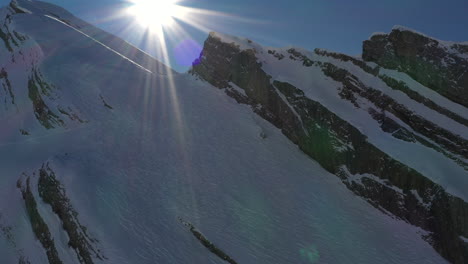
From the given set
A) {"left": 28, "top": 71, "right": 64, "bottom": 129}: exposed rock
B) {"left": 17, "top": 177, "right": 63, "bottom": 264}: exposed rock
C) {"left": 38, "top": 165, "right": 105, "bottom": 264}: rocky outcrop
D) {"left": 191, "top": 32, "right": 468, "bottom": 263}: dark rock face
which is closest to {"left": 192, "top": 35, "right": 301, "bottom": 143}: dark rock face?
{"left": 191, "top": 32, "right": 468, "bottom": 263}: dark rock face

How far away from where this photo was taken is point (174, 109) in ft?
85.7

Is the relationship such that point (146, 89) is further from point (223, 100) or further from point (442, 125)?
point (442, 125)

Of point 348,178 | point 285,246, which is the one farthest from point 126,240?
point 348,178

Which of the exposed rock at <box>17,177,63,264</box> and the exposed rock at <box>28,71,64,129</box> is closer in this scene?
the exposed rock at <box>17,177,63,264</box>

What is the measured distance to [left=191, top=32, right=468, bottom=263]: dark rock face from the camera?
1645cm

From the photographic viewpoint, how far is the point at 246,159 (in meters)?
21.2

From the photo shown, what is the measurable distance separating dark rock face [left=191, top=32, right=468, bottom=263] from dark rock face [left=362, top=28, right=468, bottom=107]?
181cm

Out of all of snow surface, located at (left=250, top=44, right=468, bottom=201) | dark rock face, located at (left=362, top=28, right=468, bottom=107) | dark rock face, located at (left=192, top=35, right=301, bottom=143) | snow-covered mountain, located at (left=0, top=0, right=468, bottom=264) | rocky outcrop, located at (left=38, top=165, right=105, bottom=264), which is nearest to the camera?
A: rocky outcrop, located at (left=38, top=165, right=105, bottom=264)

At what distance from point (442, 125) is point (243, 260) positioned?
14.7 metres

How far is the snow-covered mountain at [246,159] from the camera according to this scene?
15672 mm

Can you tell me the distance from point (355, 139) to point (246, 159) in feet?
23.0

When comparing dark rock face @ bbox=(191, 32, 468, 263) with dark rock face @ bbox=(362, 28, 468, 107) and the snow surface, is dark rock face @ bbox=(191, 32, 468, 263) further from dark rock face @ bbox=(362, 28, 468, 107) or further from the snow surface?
dark rock face @ bbox=(362, 28, 468, 107)

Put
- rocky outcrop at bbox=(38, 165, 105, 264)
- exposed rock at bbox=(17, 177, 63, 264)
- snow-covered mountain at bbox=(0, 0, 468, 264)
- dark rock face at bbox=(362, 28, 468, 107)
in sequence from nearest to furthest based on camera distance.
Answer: rocky outcrop at bbox=(38, 165, 105, 264) → exposed rock at bbox=(17, 177, 63, 264) → snow-covered mountain at bbox=(0, 0, 468, 264) → dark rock face at bbox=(362, 28, 468, 107)

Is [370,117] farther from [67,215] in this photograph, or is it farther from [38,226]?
[38,226]
